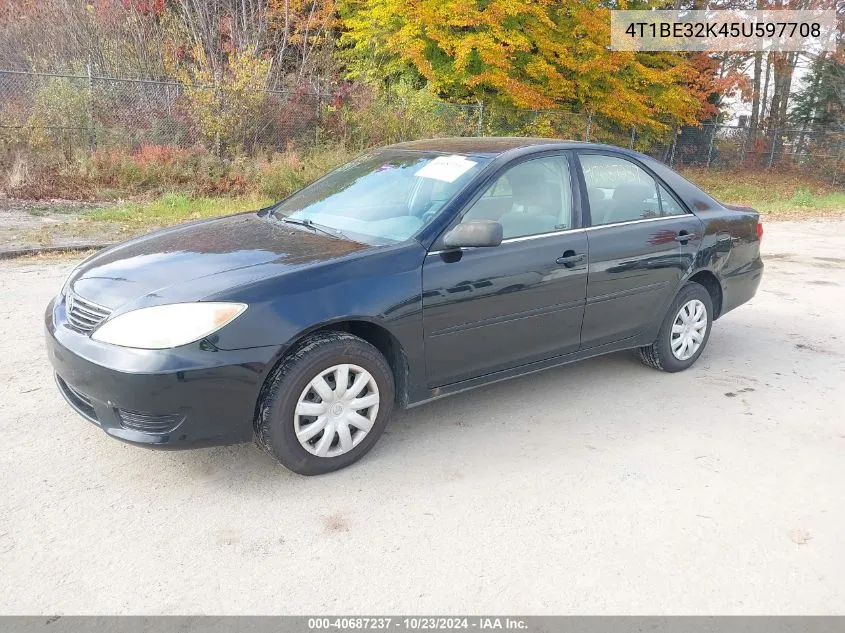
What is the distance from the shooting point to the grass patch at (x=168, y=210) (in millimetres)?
10344

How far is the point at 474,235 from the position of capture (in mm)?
3615

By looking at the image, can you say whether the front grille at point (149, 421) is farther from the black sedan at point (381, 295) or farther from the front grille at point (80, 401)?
the front grille at point (80, 401)

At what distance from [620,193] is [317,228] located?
199 centimetres

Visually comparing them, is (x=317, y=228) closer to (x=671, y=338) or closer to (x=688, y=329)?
(x=671, y=338)

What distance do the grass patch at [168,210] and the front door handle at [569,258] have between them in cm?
724

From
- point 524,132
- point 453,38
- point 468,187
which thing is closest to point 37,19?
point 453,38

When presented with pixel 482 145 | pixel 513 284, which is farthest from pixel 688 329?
pixel 482 145

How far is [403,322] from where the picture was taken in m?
3.54

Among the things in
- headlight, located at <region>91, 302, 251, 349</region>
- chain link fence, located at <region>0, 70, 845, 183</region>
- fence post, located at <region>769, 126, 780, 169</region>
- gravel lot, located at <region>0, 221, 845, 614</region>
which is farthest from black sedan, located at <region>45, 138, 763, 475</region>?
fence post, located at <region>769, 126, 780, 169</region>

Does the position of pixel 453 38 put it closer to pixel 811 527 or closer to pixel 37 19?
A: pixel 37 19

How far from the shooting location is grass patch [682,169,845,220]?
55.4ft

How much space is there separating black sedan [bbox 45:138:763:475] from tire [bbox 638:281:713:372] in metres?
0.01

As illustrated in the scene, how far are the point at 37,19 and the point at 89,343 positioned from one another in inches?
724

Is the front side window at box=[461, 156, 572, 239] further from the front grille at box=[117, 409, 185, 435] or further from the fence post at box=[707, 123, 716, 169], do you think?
the fence post at box=[707, 123, 716, 169]
